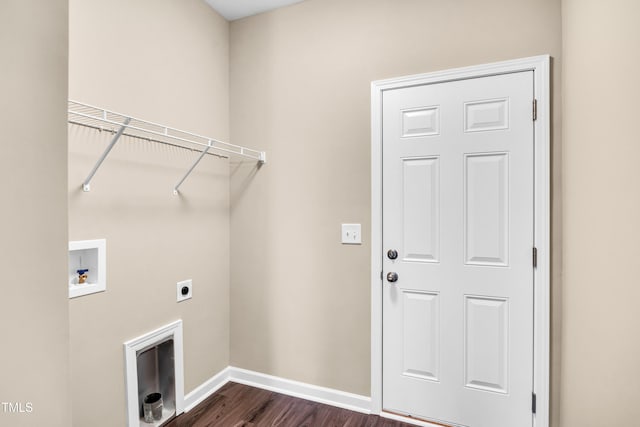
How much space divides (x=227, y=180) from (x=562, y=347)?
2206mm

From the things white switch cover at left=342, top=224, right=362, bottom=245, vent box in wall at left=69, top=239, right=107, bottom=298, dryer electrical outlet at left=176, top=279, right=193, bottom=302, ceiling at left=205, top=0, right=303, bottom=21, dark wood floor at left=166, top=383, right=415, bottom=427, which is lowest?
dark wood floor at left=166, top=383, right=415, bottom=427

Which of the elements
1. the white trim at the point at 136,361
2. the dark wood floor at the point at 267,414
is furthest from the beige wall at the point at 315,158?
the white trim at the point at 136,361

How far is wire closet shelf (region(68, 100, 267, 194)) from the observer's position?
54.0 inches

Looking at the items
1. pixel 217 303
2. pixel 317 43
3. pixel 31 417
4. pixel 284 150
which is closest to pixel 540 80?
pixel 317 43

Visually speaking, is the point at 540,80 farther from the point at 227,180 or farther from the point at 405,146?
the point at 227,180

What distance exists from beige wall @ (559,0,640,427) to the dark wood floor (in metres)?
1.07

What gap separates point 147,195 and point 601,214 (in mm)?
2030

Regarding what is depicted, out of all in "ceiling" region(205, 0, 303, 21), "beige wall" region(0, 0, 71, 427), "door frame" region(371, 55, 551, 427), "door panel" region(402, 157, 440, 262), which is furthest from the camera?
"ceiling" region(205, 0, 303, 21)

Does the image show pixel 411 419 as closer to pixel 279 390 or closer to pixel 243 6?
pixel 279 390

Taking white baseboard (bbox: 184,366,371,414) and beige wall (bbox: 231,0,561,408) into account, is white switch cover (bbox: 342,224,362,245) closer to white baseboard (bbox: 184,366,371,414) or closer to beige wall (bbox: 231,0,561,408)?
beige wall (bbox: 231,0,561,408)

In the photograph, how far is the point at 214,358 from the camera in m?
2.28

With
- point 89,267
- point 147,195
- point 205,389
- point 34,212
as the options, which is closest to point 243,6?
point 147,195

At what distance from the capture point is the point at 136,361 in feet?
5.82

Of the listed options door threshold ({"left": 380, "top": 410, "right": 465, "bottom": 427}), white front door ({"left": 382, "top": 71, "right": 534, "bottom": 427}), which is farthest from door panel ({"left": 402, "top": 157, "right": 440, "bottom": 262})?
door threshold ({"left": 380, "top": 410, "right": 465, "bottom": 427})
